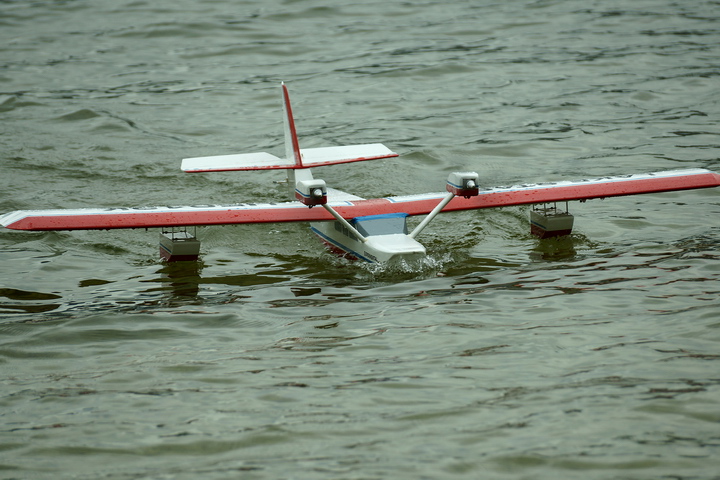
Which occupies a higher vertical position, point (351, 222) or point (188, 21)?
point (188, 21)

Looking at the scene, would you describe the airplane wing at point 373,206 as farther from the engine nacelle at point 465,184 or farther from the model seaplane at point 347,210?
the engine nacelle at point 465,184

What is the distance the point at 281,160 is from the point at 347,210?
237cm

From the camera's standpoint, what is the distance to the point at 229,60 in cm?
3616

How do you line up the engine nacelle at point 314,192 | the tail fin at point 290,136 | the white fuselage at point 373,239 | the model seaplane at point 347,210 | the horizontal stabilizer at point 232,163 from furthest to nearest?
the tail fin at point 290,136, the horizontal stabilizer at point 232,163, the model seaplane at point 347,210, the engine nacelle at point 314,192, the white fuselage at point 373,239

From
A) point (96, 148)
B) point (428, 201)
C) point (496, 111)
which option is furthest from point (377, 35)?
point (428, 201)

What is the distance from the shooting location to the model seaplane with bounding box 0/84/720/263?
15.8m

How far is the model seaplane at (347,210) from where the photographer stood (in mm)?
15758

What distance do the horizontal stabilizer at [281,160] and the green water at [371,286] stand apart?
179cm

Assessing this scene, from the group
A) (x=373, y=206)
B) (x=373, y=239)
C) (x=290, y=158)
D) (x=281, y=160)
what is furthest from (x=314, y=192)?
(x=290, y=158)

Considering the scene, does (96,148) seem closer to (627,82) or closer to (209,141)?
(209,141)

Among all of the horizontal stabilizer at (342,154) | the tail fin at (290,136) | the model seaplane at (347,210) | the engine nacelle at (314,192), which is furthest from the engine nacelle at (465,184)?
the tail fin at (290,136)

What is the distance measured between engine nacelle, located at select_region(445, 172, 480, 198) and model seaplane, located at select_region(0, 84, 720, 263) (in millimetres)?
19

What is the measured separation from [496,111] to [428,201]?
41.3 feet

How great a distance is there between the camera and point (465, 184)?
16422 millimetres
